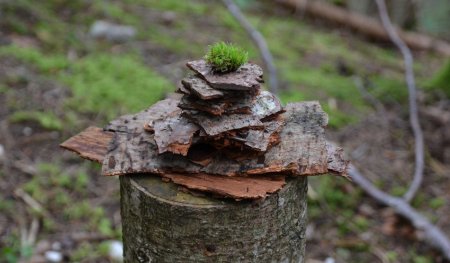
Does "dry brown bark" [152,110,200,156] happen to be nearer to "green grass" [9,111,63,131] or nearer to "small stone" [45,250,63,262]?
"small stone" [45,250,63,262]

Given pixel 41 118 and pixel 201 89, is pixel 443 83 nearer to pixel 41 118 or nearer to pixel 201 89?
pixel 41 118

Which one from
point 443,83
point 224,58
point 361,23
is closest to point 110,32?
point 443,83

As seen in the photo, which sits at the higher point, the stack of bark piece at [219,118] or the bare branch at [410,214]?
the stack of bark piece at [219,118]

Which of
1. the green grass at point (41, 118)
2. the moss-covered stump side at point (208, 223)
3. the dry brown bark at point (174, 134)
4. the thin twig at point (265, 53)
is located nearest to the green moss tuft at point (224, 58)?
the dry brown bark at point (174, 134)

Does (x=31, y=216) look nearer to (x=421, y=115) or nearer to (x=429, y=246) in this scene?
(x=429, y=246)

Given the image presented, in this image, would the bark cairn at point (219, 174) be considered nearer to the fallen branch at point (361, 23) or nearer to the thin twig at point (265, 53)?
the thin twig at point (265, 53)
